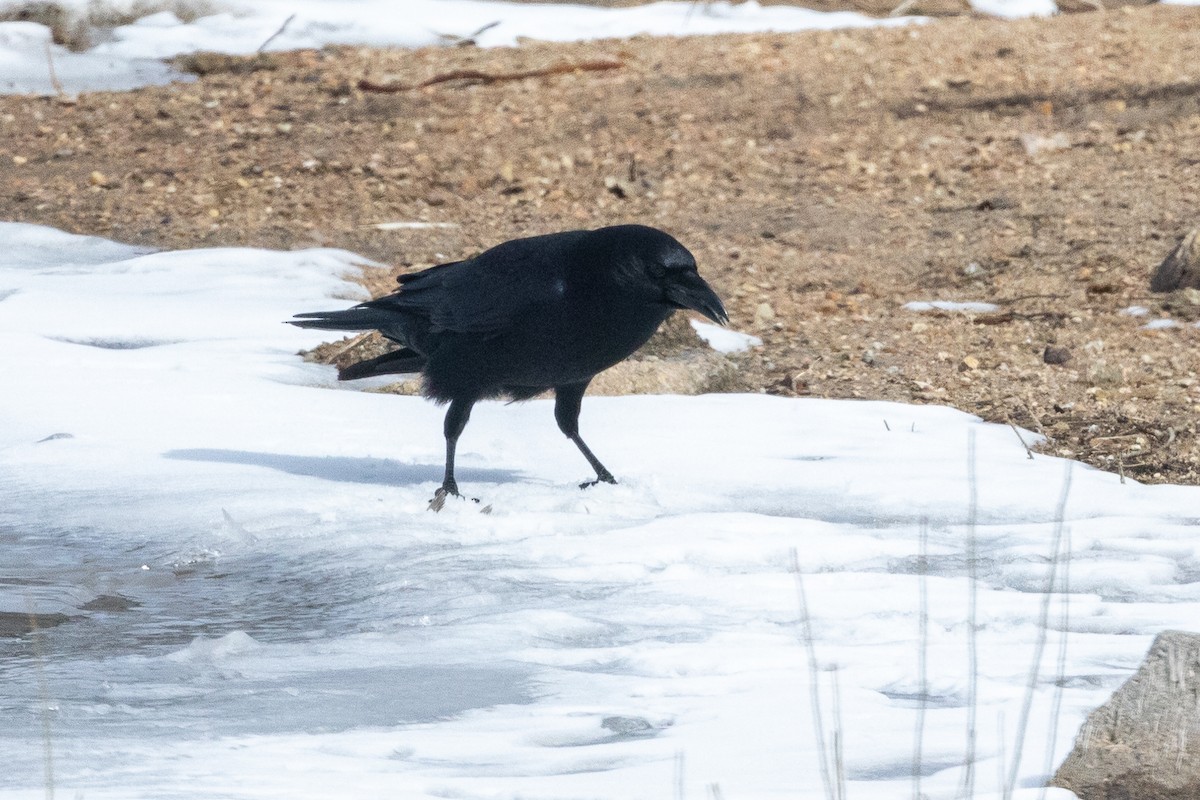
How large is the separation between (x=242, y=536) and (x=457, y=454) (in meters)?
1.07

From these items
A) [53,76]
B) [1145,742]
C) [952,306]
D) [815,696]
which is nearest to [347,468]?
[815,696]

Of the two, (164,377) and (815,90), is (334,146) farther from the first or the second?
(164,377)

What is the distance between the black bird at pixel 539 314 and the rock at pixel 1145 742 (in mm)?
1593

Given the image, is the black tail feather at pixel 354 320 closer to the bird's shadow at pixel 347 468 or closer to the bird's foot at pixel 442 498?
the bird's shadow at pixel 347 468

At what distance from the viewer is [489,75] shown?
34.6ft

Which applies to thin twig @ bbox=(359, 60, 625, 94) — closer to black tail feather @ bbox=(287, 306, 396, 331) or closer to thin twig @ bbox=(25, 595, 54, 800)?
black tail feather @ bbox=(287, 306, 396, 331)

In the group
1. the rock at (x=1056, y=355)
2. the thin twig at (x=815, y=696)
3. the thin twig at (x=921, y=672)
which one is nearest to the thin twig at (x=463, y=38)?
the rock at (x=1056, y=355)

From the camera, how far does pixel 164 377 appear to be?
551 cm

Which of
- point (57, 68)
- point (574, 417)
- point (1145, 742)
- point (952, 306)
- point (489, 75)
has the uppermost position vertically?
point (1145, 742)

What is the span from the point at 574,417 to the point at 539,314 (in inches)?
21.9

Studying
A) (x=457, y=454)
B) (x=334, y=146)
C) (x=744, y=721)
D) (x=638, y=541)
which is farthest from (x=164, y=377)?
(x=334, y=146)

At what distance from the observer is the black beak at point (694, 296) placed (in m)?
3.74

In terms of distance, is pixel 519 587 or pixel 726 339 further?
pixel 726 339

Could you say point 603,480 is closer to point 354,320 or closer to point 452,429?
point 452,429
